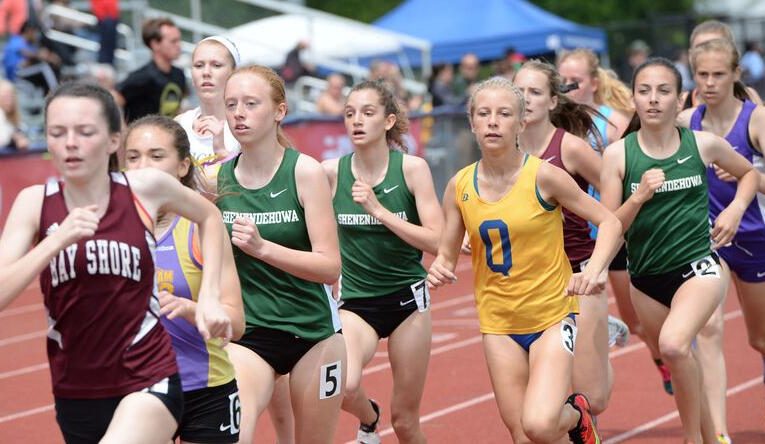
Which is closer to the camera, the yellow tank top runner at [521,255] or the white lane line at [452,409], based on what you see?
the yellow tank top runner at [521,255]

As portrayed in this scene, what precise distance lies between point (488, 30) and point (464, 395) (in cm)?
1694

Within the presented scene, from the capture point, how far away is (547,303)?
592 centimetres

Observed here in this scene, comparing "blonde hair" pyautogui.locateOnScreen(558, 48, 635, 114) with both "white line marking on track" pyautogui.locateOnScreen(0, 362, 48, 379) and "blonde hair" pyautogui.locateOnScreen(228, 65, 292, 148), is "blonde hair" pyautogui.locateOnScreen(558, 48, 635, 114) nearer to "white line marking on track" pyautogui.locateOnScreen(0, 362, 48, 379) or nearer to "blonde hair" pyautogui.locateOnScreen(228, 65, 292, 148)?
"blonde hair" pyautogui.locateOnScreen(228, 65, 292, 148)

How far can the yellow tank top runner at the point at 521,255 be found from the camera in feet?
19.3

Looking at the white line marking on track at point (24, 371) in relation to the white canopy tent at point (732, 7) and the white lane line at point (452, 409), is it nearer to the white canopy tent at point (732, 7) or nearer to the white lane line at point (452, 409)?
the white lane line at point (452, 409)

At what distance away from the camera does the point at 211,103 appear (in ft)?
22.0

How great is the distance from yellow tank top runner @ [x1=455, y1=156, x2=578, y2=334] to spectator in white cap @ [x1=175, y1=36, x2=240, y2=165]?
1.34 metres

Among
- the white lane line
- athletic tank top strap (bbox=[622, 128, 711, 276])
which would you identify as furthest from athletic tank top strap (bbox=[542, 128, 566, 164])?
the white lane line

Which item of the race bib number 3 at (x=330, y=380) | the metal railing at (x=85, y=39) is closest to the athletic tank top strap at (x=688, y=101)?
the race bib number 3 at (x=330, y=380)

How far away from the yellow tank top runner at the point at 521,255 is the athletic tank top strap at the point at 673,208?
2.83 ft

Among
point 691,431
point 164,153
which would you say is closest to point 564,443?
point 691,431

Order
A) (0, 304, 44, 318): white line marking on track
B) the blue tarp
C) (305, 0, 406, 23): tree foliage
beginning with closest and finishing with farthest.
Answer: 1. (0, 304, 44, 318): white line marking on track
2. the blue tarp
3. (305, 0, 406, 23): tree foliage

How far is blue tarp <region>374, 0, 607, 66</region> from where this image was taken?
24.4m

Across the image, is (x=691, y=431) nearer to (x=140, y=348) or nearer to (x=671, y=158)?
(x=671, y=158)
